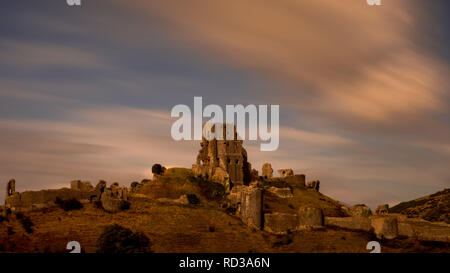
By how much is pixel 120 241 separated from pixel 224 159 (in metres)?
47.8

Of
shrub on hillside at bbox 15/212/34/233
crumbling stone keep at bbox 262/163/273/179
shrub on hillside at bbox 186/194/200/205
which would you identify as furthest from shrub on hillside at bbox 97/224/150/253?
crumbling stone keep at bbox 262/163/273/179

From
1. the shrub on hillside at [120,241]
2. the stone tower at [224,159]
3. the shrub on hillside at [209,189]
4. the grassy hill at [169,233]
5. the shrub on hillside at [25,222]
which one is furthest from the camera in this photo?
the stone tower at [224,159]

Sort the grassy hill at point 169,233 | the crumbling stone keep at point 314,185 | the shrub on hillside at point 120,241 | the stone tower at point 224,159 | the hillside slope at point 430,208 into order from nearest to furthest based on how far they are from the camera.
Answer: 1. the shrub on hillside at point 120,241
2. the grassy hill at point 169,233
3. the hillside slope at point 430,208
4. the stone tower at point 224,159
5. the crumbling stone keep at point 314,185

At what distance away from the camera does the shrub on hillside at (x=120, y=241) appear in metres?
52.5

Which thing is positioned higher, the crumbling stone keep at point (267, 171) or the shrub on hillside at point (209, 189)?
the crumbling stone keep at point (267, 171)

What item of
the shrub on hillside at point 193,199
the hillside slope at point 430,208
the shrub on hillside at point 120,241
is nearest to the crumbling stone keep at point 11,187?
the shrub on hillside at point 120,241

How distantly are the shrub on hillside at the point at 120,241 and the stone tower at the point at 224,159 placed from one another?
43.1 meters

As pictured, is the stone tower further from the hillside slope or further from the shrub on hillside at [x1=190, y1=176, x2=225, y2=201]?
the hillside slope

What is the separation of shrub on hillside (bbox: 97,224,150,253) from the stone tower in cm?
4307

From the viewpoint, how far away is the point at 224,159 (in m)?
99.9

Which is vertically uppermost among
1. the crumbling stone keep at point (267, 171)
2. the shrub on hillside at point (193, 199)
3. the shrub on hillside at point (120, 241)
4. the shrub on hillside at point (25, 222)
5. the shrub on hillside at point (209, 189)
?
the crumbling stone keep at point (267, 171)

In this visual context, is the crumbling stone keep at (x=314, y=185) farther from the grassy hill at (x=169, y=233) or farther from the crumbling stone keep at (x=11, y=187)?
the crumbling stone keep at (x=11, y=187)
